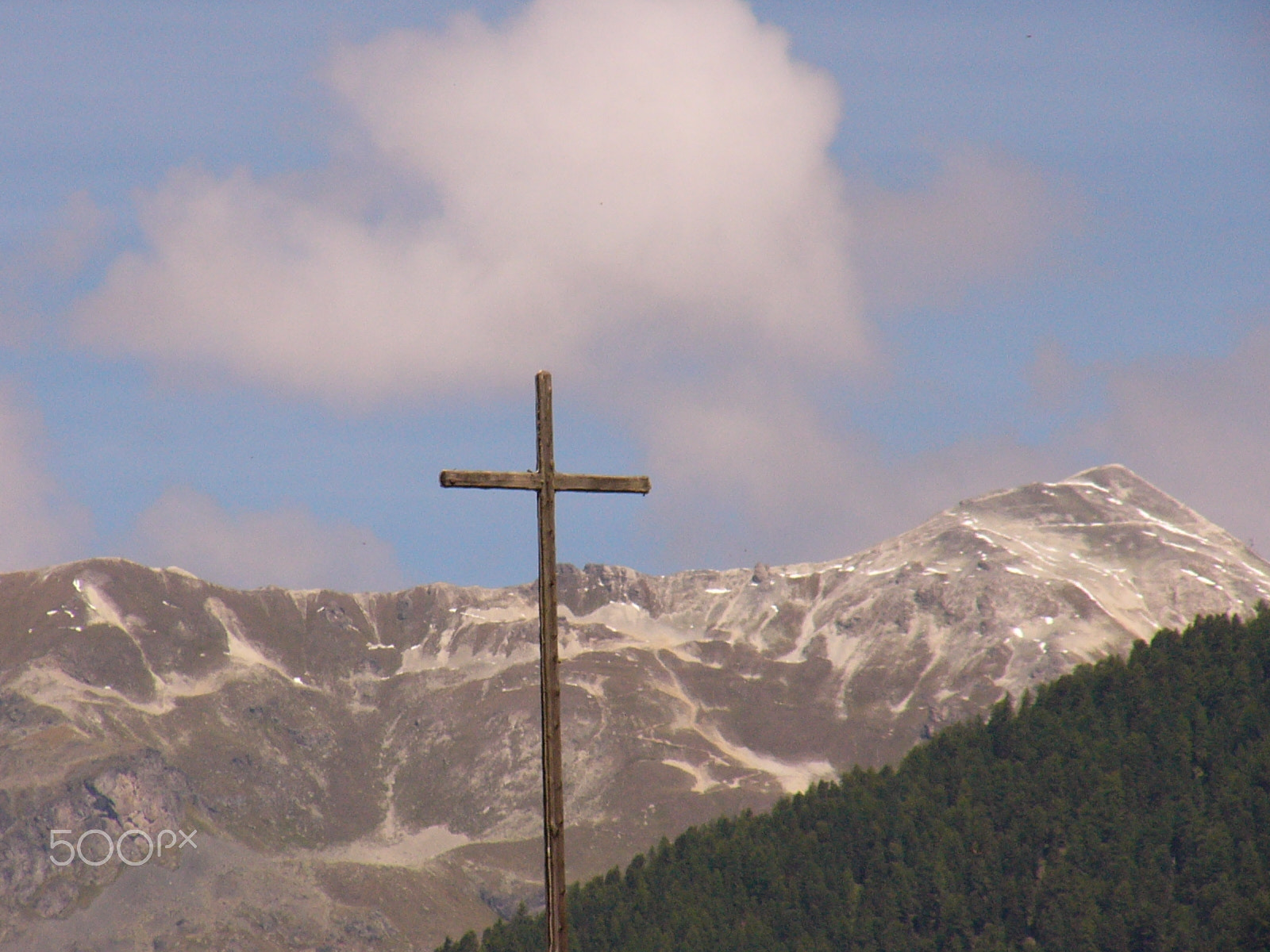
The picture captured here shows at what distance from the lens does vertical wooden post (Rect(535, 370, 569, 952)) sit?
90.3 ft

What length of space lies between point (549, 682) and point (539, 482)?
337 cm

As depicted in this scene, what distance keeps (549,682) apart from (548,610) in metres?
1.22

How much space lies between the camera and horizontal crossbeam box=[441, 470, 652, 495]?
27075mm

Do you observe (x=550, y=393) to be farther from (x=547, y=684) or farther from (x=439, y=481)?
(x=547, y=684)

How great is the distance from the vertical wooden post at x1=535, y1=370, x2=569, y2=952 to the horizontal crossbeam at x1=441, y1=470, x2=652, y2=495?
20 cm

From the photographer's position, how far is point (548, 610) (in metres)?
28.2

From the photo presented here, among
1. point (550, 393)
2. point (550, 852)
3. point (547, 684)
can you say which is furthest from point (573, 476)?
point (550, 852)

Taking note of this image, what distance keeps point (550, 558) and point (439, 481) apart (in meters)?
2.35

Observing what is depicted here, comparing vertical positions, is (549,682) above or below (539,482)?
below

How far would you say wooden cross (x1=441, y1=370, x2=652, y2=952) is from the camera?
2736cm

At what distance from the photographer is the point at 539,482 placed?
28.4 metres

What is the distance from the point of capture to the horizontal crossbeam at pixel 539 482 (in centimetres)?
2708

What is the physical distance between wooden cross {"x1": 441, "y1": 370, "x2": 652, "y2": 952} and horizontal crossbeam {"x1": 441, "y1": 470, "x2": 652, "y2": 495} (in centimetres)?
1

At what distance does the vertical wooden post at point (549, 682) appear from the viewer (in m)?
27.5
